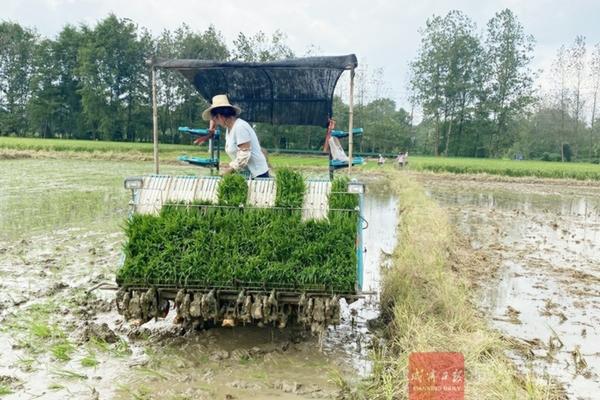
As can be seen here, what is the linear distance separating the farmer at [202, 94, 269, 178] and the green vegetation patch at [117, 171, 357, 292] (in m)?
0.67

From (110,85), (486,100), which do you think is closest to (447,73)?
(486,100)

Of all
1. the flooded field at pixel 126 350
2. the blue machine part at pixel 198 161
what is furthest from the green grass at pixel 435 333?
the blue machine part at pixel 198 161

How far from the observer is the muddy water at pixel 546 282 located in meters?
4.22

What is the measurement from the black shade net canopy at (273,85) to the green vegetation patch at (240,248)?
1.74 metres

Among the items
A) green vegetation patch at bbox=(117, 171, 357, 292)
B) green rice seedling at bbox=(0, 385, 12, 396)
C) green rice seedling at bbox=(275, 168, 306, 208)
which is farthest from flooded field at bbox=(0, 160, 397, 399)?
green rice seedling at bbox=(275, 168, 306, 208)

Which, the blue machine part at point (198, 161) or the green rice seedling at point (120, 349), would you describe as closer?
the green rice seedling at point (120, 349)

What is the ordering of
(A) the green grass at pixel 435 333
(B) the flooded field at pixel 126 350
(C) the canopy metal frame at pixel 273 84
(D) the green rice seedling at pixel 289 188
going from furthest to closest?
(C) the canopy metal frame at pixel 273 84 → (D) the green rice seedling at pixel 289 188 → (B) the flooded field at pixel 126 350 → (A) the green grass at pixel 435 333

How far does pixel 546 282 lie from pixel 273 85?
443 cm

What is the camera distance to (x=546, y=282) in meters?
6.77

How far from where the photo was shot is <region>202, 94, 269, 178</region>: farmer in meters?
4.72

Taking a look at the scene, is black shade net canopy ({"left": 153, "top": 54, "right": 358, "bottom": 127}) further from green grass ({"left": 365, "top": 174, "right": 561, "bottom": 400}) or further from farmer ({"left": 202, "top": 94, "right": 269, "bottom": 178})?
green grass ({"left": 365, "top": 174, "right": 561, "bottom": 400})

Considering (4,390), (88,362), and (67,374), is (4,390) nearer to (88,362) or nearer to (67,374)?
(67,374)

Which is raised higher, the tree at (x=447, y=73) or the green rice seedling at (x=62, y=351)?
the tree at (x=447, y=73)

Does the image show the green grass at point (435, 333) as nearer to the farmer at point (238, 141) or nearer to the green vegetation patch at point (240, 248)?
the green vegetation patch at point (240, 248)
